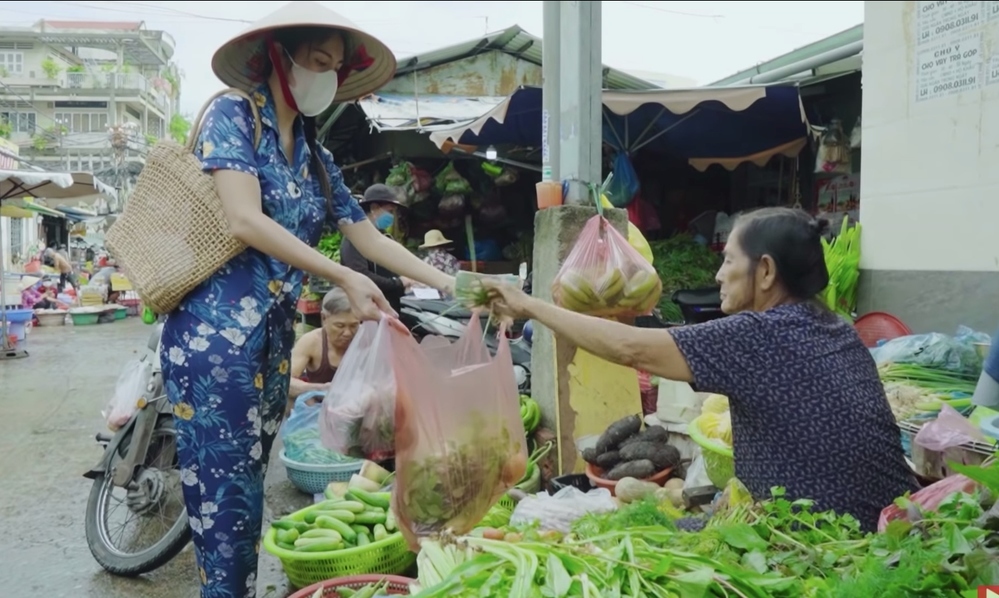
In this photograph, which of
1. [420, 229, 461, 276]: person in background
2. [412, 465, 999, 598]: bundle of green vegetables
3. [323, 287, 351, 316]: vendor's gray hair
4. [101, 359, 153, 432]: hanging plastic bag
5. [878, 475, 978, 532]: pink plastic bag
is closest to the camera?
[412, 465, 999, 598]: bundle of green vegetables

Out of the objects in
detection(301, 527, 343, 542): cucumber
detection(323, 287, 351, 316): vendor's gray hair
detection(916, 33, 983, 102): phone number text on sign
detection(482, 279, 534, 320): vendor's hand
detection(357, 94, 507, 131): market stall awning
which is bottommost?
detection(301, 527, 343, 542): cucumber

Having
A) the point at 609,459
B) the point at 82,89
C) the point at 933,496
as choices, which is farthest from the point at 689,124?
the point at 82,89

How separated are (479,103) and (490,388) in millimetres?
8336

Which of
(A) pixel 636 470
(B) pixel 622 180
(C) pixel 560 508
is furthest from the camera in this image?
(B) pixel 622 180

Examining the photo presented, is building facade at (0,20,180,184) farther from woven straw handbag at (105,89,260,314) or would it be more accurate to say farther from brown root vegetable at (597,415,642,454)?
brown root vegetable at (597,415,642,454)

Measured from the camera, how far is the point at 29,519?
424 cm

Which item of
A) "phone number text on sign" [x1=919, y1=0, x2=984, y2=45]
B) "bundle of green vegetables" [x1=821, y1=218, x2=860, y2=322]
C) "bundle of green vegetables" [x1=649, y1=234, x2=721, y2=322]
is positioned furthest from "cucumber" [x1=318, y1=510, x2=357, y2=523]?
"bundle of green vegetables" [x1=649, y1=234, x2=721, y2=322]

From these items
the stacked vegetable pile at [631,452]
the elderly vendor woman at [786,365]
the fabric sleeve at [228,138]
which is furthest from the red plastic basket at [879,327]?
the fabric sleeve at [228,138]

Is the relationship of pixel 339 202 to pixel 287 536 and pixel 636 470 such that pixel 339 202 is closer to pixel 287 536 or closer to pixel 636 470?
pixel 287 536

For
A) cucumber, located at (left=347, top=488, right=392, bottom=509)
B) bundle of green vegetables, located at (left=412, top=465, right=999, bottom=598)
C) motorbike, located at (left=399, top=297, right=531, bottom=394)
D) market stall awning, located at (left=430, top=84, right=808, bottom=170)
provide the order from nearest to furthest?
bundle of green vegetables, located at (left=412, top=465, right=999, bottom=598), cucumber, located at (left=347, top=488, right=392, bottom=509), motorbike, located at (left=399, top=297, right=531, bottom=394), market stall awning, located at (left=430, top=84, right=808, bottom=170)

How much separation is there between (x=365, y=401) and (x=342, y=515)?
1127 millimetres

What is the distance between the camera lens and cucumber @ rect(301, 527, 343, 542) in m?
2.97

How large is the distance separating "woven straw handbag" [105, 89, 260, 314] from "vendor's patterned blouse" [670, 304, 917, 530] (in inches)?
51.4

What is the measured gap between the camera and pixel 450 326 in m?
5.43
